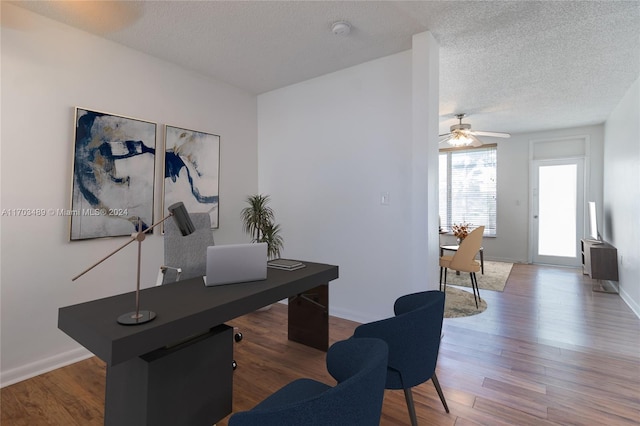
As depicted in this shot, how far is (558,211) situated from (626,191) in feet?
8.10

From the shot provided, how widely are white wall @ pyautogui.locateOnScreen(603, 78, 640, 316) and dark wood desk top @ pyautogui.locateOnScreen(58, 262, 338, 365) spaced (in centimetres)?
414

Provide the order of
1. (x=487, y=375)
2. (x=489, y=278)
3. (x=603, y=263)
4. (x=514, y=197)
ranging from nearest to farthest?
(x=487, y=375) → (x=603, y=263) → (x=489, y=278) → (x=514, y=197)

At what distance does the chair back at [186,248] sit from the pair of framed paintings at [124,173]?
0.61m

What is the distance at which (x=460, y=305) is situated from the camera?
13.1ft

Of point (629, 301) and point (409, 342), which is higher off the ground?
point (409, 342)

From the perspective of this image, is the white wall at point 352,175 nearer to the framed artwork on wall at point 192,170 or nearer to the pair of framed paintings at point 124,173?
the framed artwork on wall at point 192,170

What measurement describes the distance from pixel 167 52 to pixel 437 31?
2579 millimetres

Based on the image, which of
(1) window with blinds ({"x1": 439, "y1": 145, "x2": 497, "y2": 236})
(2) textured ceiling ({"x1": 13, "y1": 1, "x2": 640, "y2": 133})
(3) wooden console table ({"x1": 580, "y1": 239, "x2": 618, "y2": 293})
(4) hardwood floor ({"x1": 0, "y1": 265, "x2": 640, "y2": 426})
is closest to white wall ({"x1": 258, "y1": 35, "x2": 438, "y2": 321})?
(2) textured ceiling ({"x1": 13, "y1": 1, "x2": 640, "y2": 133})

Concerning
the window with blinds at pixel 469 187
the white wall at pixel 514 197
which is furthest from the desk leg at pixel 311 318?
the white wall at pixel 514 197

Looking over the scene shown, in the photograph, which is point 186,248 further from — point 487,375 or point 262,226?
point 487,375

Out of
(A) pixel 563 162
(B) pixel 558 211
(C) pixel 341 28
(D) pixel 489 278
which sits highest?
(C) pixel 341 28

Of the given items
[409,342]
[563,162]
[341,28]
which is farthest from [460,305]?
[563,162]

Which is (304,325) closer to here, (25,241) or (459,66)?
(25,241)

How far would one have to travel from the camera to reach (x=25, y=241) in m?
2.44
